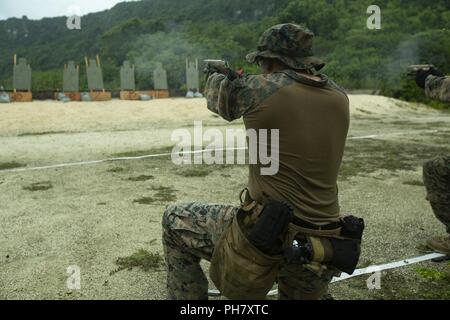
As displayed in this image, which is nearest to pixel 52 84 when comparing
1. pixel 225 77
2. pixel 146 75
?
pixel 146 75

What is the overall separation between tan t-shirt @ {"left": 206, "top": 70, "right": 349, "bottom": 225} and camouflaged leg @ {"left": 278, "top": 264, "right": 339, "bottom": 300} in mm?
249

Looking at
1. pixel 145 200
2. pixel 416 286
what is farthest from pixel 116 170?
pixel 416 286

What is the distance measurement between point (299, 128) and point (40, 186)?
4213 mm

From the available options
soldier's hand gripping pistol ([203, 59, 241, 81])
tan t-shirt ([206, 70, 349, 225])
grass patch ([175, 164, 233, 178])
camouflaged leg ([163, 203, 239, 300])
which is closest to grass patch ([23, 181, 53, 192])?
grass patch ([175, 164, 233, 178])

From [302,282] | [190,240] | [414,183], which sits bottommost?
[414,183]

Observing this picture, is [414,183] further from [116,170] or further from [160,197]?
[116,170]

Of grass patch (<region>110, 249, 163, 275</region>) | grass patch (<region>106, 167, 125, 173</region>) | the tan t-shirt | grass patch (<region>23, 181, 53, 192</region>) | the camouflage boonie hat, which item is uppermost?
the camouflage boonie hat

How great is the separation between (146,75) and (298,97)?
57.2ft

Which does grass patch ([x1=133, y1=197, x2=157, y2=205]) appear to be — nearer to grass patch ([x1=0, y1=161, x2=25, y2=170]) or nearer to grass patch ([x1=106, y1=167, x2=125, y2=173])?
grass patch ([x1=106, y1=167, x2=125, y2=173])

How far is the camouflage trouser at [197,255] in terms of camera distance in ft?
6.93

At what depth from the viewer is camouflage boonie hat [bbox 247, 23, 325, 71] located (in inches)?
83.0

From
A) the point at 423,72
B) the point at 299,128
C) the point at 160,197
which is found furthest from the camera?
the point at 160,197

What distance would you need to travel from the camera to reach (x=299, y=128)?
76.2 inches
